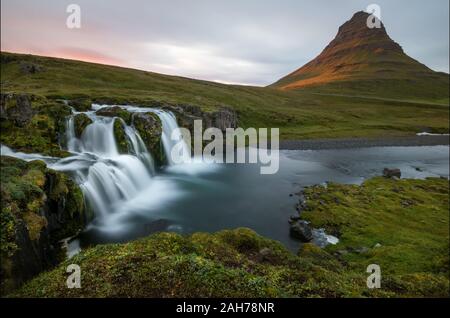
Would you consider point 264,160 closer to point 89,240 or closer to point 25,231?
point 89,240

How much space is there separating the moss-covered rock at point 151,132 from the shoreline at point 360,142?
3053 centimetres

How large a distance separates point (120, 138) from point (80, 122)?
5.37 m

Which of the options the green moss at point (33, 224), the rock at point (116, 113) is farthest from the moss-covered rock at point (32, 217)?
the rock at point (116, 113)

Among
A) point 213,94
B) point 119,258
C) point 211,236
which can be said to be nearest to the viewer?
point 119,258

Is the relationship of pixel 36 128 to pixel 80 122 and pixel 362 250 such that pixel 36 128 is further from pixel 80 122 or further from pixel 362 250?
pixel 362 250

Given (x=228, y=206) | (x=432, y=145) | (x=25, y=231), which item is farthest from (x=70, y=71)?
(x=432, y=145)

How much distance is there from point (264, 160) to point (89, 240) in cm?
3561

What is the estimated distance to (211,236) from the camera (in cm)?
1531

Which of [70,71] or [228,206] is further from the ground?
[70,71]

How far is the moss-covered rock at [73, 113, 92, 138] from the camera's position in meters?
36.4

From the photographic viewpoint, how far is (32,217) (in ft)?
43.8

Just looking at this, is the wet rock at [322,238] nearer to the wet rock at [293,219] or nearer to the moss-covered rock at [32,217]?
the wet rock at [293,219]

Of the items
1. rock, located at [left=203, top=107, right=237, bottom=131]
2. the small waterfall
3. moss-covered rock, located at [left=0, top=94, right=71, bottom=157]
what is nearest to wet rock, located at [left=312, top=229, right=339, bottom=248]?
moss-covered rock, located at [left=0, top=94, right=71, bottom=157]

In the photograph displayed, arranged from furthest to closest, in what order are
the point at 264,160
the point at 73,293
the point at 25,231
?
the point at 264,160
the point at 25,231
the point at 73,293
